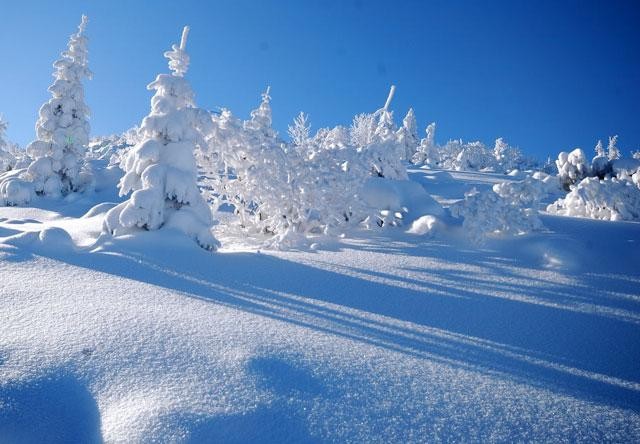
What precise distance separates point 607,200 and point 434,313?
7995mm

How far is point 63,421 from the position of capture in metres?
2.56

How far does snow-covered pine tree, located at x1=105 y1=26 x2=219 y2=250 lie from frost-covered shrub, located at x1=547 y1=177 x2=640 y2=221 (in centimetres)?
972

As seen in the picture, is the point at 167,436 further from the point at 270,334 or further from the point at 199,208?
the point at 199,208

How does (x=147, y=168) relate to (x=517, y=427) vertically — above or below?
above

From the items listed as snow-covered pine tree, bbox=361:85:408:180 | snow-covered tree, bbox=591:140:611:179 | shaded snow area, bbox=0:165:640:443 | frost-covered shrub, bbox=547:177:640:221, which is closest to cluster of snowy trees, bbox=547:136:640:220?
frost-covered shrub, bbox=547:177:640:221

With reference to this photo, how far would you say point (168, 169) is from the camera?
791 cm

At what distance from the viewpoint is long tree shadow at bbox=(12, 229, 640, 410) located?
134 inches

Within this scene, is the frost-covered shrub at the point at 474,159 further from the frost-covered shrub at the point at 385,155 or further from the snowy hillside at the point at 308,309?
the snowy hillside at the point at 308,309

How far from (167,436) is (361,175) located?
809 cm

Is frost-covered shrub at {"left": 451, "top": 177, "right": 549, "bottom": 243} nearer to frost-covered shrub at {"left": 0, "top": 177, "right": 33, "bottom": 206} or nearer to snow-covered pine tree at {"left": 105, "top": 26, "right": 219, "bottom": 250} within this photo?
snow-covered pine tree at {"left": 105, "top": 26, "right": 219, "bottom": 250}

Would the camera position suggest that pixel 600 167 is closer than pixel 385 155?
No

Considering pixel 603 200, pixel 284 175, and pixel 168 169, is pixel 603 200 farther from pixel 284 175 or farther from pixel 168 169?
pixel 168 169

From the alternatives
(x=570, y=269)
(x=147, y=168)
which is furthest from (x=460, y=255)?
(x=147, y=168)

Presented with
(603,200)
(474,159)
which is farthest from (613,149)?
(603,200)
